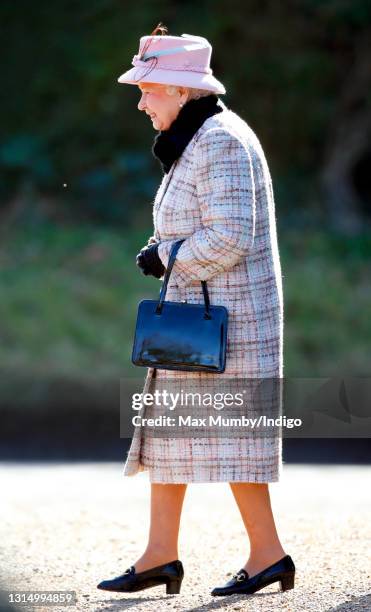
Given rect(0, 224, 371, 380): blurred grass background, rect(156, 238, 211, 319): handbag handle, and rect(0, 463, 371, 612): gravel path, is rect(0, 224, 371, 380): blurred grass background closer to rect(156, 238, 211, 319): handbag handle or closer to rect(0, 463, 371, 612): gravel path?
rect(0, 463, 371, 612): gravel path

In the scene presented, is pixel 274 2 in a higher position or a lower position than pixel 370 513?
higher

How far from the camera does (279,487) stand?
7.23 m

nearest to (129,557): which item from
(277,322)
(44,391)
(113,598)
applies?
(113,598)

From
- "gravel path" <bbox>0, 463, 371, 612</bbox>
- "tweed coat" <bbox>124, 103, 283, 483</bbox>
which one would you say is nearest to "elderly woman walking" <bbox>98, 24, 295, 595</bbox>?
"tweed coat" <bbox>124, 103, 283, 483</bbox>

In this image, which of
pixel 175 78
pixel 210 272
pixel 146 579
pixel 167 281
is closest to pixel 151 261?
pixel 167 281

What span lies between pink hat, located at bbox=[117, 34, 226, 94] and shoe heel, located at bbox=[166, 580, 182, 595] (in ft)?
5.03

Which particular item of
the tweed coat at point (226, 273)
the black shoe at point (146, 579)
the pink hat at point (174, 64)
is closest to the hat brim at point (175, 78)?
the pink hat at point (174, 64)

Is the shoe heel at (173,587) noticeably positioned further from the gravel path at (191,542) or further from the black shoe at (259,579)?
the black shoe at (259,579)

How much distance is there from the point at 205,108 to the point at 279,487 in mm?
3748

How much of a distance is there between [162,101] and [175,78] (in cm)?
9

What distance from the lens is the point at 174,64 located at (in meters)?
3.90

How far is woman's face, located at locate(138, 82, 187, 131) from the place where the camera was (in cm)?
392

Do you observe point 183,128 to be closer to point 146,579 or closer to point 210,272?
point 210,272

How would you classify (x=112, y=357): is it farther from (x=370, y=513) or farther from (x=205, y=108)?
(x=205, y=108)
